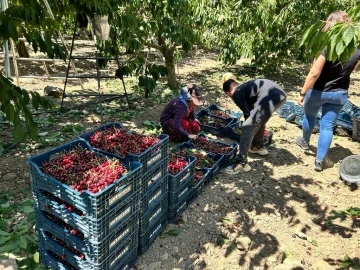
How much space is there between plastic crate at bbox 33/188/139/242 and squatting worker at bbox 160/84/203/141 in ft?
7.08

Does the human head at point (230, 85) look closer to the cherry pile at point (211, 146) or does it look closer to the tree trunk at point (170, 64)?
the cherry pile at point (211, 146)

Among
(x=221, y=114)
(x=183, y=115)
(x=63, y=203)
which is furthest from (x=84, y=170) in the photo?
(x=221, y=114)

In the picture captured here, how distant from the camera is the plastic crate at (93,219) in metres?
1.87

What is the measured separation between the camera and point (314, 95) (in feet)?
13.2

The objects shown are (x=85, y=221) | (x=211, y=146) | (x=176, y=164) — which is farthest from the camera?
(x=211, y=146)

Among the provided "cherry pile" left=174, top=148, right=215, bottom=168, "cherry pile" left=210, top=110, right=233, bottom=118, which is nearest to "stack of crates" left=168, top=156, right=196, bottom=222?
"cherry pile" left=174, top=148, right=215, bottom=168

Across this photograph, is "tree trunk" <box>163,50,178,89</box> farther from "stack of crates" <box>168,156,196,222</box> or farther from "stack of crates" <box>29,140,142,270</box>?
"stack of crates" <box>29,140,142,270</box>

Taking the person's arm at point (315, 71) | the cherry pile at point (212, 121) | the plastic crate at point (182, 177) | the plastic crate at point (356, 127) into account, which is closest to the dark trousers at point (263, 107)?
the person's arm at point (315, 71)

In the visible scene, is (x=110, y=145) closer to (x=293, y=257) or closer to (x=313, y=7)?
(x=293, y=257)

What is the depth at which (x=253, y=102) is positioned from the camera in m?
3.94

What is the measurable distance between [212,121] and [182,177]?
2483 millimetres

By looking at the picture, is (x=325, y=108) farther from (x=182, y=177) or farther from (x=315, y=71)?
(x=182, y=177)

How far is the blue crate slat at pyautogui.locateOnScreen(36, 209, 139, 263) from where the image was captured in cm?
195

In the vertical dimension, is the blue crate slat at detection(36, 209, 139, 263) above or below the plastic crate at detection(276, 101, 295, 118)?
above
